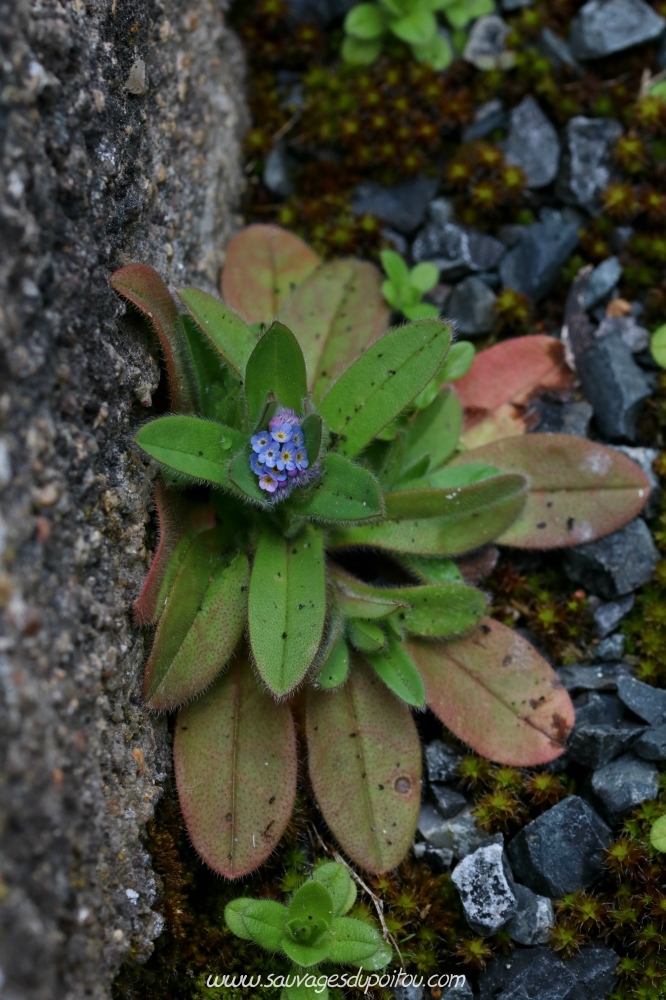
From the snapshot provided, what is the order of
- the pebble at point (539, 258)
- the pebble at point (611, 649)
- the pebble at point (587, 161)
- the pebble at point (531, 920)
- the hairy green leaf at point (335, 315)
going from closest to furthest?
the pebble at point (531, 920), the pebble at point (611, 649), the hairy green leaf at point (335, 315), the pebble at point (539, 258), the pebble at point (587, 161)

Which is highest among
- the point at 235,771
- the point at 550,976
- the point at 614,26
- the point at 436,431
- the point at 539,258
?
the point at 614,26

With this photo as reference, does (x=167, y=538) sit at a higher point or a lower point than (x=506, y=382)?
higher

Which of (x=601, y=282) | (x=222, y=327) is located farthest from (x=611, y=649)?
(x=222, y=327)

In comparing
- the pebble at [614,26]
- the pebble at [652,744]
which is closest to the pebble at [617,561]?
the pebble at [652,744]

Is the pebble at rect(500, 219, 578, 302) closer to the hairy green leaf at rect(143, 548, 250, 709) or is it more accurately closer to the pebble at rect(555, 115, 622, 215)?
the pebble at rect(555, 115, 622, 215)

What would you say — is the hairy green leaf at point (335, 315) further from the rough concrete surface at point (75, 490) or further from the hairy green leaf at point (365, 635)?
the hairy green leaf at point (365, 635)

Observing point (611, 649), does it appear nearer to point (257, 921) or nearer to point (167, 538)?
point (257, 921)

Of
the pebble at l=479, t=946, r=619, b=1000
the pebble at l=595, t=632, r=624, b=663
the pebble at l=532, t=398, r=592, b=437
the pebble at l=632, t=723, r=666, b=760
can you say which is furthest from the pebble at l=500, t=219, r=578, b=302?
the pebble at l=479, t=946, r=619, b=1000
